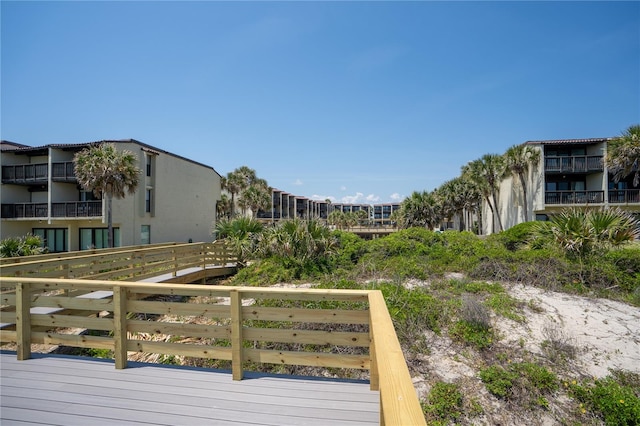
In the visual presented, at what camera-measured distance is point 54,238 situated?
75.2ft

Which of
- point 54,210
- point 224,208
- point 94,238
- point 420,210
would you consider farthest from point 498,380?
point 224,208

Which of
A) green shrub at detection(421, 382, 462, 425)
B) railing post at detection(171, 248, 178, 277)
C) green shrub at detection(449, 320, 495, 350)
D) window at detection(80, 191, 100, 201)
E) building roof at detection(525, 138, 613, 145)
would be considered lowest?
green shrub at detection(421, 382, 462, 425)

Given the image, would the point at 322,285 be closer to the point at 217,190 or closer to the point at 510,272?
the point at 510,272

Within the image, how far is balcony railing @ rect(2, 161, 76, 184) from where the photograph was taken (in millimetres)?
20531

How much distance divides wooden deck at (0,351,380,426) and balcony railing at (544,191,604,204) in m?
29.0

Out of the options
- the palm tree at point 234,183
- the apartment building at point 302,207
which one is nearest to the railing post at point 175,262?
the apartment building at point 302,207

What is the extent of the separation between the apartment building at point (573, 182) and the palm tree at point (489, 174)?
3364 mm

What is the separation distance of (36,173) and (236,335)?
2588 cm

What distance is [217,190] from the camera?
101ft

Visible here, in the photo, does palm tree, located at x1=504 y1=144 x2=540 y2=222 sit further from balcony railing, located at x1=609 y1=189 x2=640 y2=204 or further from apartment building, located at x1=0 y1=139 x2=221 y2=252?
apartment building, located at x1=0 y1=139 x2=221 y2=252

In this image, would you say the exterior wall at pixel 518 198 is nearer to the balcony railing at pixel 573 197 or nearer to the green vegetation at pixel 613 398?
the balcony railing at pixel 573 197

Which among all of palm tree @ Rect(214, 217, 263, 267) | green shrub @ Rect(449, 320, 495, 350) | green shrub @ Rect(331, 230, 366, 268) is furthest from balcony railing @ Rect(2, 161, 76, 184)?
green shrub @ Rect(449, 320, 495, 350)

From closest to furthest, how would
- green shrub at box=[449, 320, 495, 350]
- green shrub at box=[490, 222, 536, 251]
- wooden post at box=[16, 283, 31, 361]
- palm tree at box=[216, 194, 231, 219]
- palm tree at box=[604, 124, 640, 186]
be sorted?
wooden post at box=[16, 283, 31, 361] < green shrub at box=[449, 320, 495, 350] < green shrub at box=[490, 222, 536, 251] < palm tree at box=[604, 124, 640, 186] < palm tree at box=[216, 194, 231, 219]

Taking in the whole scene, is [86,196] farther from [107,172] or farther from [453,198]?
[453,198]
